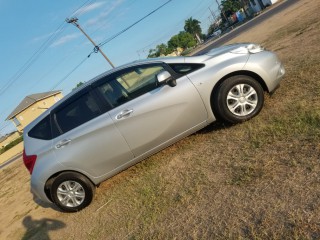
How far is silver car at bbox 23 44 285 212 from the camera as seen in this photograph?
540 cm

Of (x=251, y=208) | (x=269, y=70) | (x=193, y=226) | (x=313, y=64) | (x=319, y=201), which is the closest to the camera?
(x=319, y=201)

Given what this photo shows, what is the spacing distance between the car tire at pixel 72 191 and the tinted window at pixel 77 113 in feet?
2.57

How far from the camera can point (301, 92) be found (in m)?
5.90

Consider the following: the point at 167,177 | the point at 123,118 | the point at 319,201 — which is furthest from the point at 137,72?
the point at 319,201

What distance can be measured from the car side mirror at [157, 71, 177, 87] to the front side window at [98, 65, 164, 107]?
21cm

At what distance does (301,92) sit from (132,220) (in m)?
3.59

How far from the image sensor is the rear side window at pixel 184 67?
5562mm

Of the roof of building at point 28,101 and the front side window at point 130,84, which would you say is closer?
the front side window at point 130,84

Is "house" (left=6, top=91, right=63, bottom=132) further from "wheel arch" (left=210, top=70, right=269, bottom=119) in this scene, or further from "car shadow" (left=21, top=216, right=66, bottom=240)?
"wheel arch" (left=210, top=70, right=269, bottom=119)

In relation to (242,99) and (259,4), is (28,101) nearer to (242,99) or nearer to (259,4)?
(259,4)

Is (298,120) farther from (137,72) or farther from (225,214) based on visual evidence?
(137,72)

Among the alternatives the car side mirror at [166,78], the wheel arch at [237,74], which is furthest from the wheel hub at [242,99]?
the car side mirror at [166,78]

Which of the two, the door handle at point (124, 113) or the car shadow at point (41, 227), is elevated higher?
the door handle at point (124, 113)

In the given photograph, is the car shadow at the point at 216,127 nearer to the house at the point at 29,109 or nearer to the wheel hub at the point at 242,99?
the wheel hub at the point at 242,99
